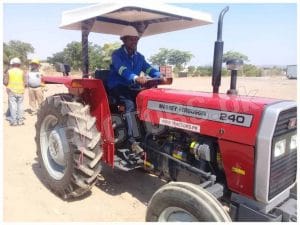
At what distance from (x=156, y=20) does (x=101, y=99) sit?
142 centimetres

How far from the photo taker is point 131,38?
14.0 ft

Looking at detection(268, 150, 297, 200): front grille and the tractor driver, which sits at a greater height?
the tractor driver

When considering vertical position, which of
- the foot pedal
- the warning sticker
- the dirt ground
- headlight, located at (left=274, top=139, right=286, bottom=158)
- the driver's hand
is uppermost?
the driver's hand

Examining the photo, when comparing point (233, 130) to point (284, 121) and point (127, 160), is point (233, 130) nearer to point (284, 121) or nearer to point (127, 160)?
point (284, 121)

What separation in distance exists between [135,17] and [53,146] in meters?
2.04

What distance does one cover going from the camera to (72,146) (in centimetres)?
382

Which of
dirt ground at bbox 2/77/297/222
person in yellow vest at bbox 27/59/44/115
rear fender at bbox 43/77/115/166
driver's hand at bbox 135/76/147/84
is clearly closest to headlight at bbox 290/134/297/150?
dirt ground at bbox 2/77/297/222

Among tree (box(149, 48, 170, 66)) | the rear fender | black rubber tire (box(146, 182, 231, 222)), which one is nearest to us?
black rubber tire (box(146, 182, 231, 222))

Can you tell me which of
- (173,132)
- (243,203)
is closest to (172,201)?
(243,203)

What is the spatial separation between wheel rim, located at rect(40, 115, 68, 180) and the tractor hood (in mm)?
1096

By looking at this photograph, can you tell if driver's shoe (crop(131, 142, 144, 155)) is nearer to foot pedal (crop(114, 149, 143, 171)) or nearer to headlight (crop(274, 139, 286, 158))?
foot pedal (crop(114, 149, 143, 171))

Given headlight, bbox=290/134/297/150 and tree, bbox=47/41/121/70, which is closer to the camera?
headlight, bbox=290/134/297/150

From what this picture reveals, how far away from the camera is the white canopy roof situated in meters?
3.31

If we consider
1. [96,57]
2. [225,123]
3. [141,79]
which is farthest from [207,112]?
[96,57]
